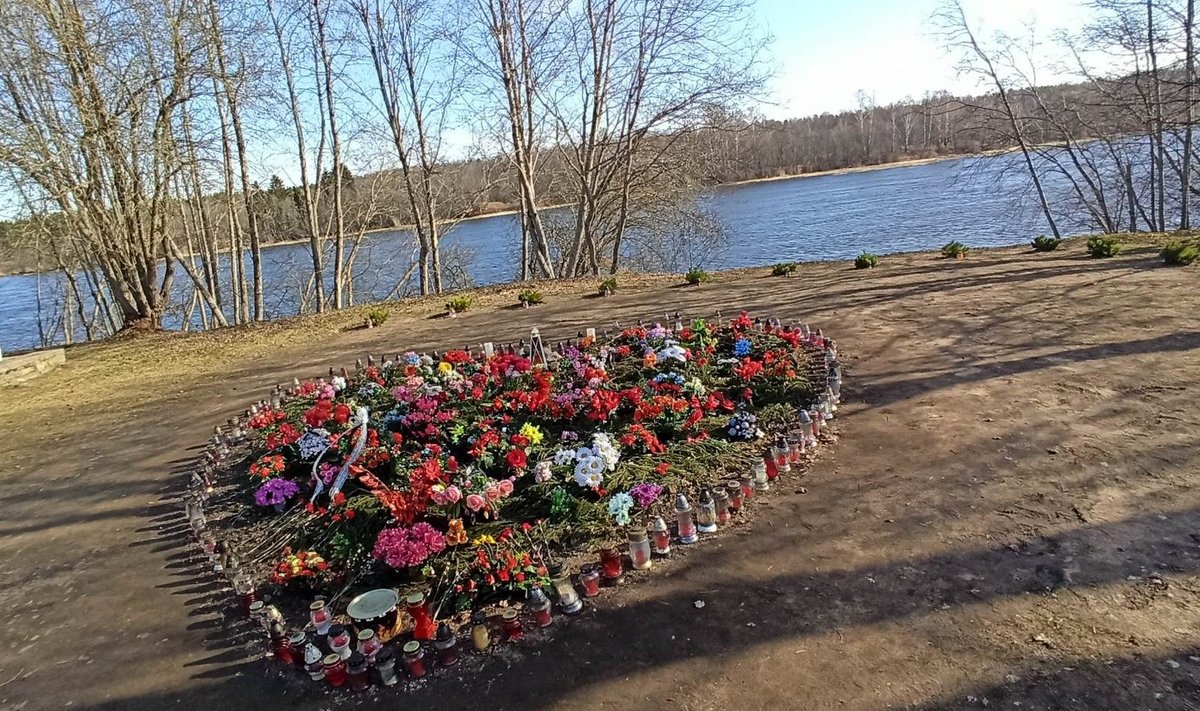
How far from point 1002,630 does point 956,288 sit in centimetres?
805

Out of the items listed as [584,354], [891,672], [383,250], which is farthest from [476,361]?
[383,250]

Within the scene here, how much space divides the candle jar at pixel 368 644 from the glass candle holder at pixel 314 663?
0.20 meters

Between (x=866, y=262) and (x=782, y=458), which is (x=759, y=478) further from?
(x=866, y=262)

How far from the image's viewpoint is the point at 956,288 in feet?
32.1

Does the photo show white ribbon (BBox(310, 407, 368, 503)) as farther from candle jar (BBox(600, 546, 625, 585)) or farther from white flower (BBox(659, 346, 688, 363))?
white flower (BBox(659, 346, 688, 363))

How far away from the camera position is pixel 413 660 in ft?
10.2

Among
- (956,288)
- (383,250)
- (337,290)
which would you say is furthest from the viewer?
(383,250)

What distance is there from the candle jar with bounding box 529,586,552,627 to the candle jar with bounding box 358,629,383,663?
79 centimetres

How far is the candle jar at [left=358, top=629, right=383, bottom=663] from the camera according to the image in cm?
316

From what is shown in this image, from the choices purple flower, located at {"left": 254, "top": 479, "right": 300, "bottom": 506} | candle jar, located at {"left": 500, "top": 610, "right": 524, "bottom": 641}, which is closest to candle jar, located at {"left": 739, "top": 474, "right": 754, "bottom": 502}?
candle jar, located at {"left": 500, "top": 610, "right": 524, "bottom": 641}

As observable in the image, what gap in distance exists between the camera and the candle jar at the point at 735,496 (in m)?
4.29

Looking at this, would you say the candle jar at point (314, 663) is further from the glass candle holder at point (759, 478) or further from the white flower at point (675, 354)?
the white flower at point (675, 354)

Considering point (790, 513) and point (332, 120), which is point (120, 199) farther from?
point (790, 513)

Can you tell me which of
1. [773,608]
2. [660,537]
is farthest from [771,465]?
[773,608]
